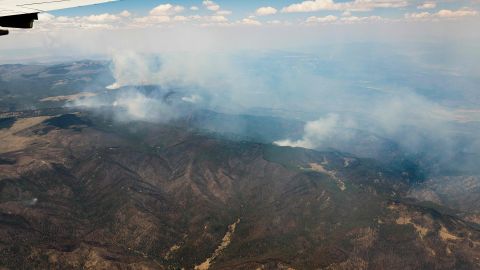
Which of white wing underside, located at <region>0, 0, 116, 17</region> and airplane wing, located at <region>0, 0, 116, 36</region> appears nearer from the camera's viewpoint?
white wing underside, located at <region>0, 0, 116, 17</region>

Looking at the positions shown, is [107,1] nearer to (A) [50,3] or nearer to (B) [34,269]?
(A) [50,3]

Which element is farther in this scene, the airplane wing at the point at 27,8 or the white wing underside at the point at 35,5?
the airplane wing at the point at 27,8

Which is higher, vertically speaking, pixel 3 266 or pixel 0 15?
pixel 0 15

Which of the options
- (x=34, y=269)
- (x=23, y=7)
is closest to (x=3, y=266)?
(x=34, y=269)

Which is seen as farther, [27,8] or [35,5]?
[35,5]

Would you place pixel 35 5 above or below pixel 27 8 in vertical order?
above
